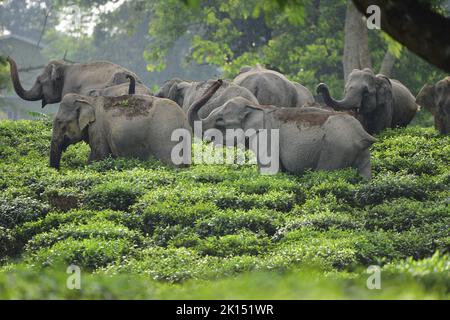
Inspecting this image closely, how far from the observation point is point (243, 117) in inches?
792

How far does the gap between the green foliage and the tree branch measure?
2.18 meters

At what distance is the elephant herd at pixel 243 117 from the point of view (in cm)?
1897

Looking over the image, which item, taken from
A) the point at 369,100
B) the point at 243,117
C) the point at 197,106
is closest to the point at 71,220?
the point at 243,117

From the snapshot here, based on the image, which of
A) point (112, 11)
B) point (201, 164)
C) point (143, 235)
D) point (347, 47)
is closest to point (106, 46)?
point (112, 11)

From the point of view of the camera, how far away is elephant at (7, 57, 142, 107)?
2448 centimetres

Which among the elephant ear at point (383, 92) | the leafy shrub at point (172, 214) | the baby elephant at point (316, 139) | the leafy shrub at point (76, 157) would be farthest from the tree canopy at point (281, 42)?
the leafy shrub at point (172, 214)

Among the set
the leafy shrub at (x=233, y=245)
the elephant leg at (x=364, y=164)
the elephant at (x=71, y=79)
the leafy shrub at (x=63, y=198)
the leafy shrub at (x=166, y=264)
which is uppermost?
the elephant at (x=71, y=79)

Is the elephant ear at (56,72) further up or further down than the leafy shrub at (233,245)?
further up

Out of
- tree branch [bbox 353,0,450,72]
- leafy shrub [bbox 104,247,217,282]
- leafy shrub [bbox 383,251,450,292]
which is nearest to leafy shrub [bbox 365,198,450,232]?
leafy shrub [bbox 104,247,217,282]

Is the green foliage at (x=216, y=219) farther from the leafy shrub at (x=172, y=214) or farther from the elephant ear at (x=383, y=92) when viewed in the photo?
the elephant ear at (x=383, y=92)

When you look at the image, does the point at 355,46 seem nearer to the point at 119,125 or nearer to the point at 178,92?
the point at 178,92

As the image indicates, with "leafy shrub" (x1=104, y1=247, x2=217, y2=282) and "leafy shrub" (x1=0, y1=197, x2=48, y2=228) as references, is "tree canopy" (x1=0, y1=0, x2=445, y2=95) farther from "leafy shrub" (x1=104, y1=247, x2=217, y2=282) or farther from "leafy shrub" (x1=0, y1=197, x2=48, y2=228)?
"leafy shrub" (x1=104, y1=247, x2=217, y2=282)

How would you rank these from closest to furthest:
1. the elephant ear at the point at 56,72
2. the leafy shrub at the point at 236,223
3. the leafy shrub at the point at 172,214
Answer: the leafy shrub at the point at 236,223 → the leafy shrub at the point at 172,214 → the elephant ear at the point at 56,72
